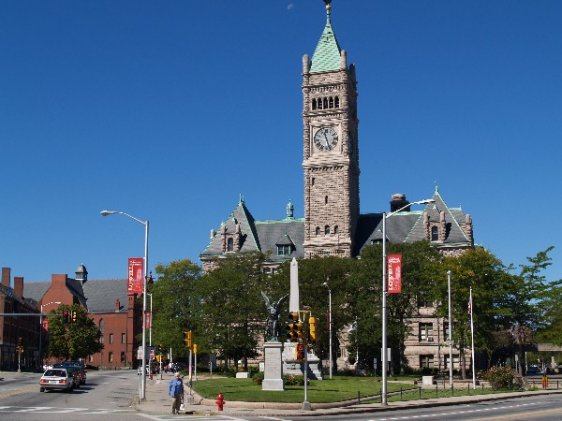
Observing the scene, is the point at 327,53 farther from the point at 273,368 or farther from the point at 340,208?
the point at 273,368

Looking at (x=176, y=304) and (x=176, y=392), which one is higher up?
(x=176, y=304)

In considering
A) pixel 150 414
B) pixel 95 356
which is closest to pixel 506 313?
pixel 150 414

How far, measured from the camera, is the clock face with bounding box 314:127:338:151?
106 metres

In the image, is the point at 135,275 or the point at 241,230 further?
the point at 241,230

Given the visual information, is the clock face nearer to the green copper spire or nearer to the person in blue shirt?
the green copper spire

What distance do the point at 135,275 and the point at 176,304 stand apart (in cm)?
5658

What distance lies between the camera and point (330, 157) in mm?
104875

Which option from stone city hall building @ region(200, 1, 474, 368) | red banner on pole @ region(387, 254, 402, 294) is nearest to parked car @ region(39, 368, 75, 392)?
red banner on pole @ region(387, 254, 402, 294)

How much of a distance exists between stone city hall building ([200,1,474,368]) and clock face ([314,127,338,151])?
14 centimetres

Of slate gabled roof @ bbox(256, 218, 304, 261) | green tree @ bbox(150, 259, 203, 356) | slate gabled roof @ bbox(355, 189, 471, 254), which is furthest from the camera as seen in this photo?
slate gabled roof @ bbox(256, 218, 304, 261)

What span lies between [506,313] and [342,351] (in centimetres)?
2700

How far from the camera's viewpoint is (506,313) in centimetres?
7788

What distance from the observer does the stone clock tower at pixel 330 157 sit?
10338 centimetres

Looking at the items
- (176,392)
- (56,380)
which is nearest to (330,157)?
(56,380)
